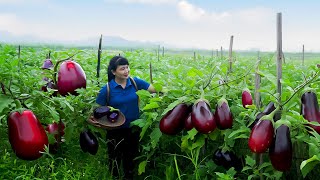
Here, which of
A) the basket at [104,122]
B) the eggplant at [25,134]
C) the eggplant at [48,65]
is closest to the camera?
the eggplant at [25,134]

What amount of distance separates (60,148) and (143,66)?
487 cm

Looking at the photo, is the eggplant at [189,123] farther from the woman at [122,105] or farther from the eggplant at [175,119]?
the woman at [122,105]

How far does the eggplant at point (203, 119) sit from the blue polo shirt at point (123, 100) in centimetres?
91

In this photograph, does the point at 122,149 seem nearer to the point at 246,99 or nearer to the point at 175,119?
the point at 175,119

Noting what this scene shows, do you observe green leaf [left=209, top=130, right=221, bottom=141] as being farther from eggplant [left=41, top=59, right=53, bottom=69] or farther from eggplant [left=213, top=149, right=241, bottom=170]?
eggplant [left=41, top=59, right=53, bottom=69]

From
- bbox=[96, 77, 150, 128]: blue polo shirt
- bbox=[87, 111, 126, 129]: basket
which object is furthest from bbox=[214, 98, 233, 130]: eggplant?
bbox=[96, 77, 150, 128]: blue polo shirt

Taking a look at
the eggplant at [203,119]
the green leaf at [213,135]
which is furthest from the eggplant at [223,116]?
the green leaf at [213,135]

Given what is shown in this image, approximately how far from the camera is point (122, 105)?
11.6ft

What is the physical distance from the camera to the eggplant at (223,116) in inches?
108

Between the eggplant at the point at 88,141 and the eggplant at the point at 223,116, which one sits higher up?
the eggplant at the point at 223,116

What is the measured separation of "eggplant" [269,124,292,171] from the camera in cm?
227

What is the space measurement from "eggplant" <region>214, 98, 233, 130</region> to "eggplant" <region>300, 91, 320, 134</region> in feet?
1.64

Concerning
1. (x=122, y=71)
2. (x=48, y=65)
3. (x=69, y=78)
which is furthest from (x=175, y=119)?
(x=48, y=65)

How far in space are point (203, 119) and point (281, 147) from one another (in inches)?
21.6
